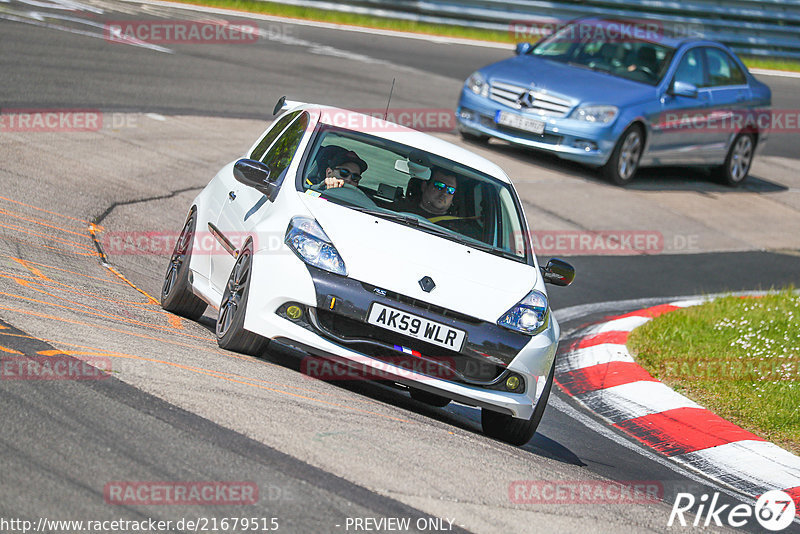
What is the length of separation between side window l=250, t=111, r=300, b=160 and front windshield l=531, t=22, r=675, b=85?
8.96 metres

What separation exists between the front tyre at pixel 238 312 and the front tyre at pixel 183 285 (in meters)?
0.79

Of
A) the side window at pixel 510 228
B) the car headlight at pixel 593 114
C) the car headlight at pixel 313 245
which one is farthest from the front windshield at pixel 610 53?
the car headlight at pixel 313 245

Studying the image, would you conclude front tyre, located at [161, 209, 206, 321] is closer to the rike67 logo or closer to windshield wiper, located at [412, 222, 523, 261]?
windshield wiper, located at [412, 222, 523, 261]

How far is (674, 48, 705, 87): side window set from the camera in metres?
16.1

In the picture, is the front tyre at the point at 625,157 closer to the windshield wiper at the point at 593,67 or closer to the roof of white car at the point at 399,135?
the windshield wiper at the point at 593,67

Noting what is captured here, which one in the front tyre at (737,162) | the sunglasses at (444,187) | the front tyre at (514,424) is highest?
the sunglasses at (444,187)

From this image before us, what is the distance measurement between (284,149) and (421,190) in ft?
2.95

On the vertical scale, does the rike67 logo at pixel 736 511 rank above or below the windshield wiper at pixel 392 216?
below

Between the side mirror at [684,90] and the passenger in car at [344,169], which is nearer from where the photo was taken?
the passenger in car at [344,169]

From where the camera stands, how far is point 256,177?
658cm

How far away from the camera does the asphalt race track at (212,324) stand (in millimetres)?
4340

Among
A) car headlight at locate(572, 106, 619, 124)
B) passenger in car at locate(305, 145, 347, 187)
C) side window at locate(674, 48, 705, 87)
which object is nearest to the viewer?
passenger in car at locate(305, 145, 347, 187)

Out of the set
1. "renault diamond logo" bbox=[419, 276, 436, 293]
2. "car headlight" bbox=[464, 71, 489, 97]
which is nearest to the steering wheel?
"renault diamond logo" bbox=[419, 276, 436, 293]

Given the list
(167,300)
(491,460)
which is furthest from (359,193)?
(491,460)
